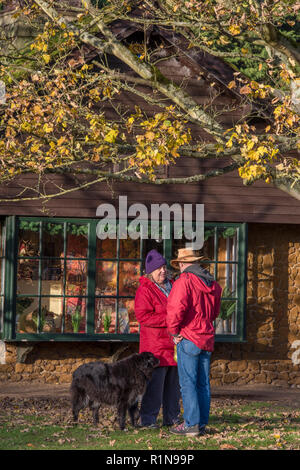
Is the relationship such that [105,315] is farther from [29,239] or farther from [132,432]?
[132,432]

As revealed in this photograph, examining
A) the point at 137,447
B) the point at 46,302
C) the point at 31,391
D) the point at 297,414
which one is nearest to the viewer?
the point at 137,447

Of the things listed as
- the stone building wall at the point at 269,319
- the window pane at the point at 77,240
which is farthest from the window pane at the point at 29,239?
the stone building wall at the point at 269,319

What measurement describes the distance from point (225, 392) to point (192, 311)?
17.1 feet

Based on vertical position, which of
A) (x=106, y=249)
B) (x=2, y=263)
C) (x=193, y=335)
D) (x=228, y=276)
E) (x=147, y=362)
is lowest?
(x=147, y=362)

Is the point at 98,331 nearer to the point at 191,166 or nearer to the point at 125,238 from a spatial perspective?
the point at 125,238

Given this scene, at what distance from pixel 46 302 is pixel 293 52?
6464 millimetres

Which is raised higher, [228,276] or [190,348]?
[228,276]

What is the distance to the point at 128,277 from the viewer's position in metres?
13.6

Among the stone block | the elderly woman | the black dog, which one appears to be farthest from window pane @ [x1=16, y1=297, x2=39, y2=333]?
the elderly woman

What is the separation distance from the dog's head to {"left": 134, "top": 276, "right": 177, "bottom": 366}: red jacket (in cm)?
21

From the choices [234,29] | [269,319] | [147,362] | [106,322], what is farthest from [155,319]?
[269,319]

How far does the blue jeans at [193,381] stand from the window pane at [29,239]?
18.2 feet

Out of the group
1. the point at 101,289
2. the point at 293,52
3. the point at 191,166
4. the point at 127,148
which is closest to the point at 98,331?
the point at 101,289

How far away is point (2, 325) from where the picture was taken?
1298 centimetres
